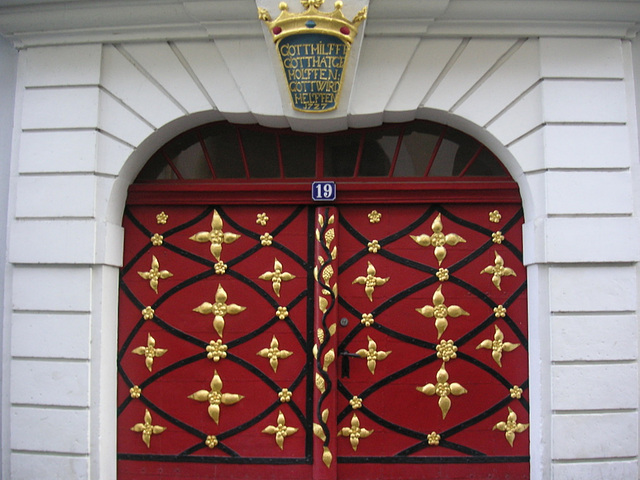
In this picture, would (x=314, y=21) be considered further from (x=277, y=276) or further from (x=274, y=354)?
(x=274, y=354)

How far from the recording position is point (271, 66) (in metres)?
4.07

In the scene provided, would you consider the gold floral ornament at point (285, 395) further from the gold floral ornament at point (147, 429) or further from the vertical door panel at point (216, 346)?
the gold floral ornament at point (147, 429)

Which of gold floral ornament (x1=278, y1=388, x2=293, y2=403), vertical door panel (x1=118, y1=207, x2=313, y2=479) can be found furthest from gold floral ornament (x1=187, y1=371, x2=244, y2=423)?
gold floral ornament (x1=278, y1=388, x2=293, y2=403)

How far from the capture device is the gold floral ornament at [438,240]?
4.21 metres

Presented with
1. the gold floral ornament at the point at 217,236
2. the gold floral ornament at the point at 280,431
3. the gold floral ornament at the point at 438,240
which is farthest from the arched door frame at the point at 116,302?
the gold floral ornament at the point at 280,431

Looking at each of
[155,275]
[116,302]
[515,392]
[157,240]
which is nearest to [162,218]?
[157,240]

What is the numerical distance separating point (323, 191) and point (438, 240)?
3.34ft

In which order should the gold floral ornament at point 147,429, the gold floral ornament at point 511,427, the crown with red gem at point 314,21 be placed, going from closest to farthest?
the crown with red gem at point 314,21 → the gold floral ornament at point 511,427 → the gold floral ornament at point 147,429

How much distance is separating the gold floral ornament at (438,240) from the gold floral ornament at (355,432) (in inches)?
57.3

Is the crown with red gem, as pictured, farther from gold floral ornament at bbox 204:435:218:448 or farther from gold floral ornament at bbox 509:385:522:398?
gold floral ornament at bbox 204:435:218:448

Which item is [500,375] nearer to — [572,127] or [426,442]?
[426,442]

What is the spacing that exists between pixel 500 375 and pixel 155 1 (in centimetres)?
398

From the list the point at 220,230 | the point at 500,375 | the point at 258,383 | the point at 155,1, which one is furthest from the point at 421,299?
the point at 155,1

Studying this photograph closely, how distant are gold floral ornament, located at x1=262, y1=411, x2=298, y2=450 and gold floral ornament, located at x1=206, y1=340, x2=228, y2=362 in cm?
67
